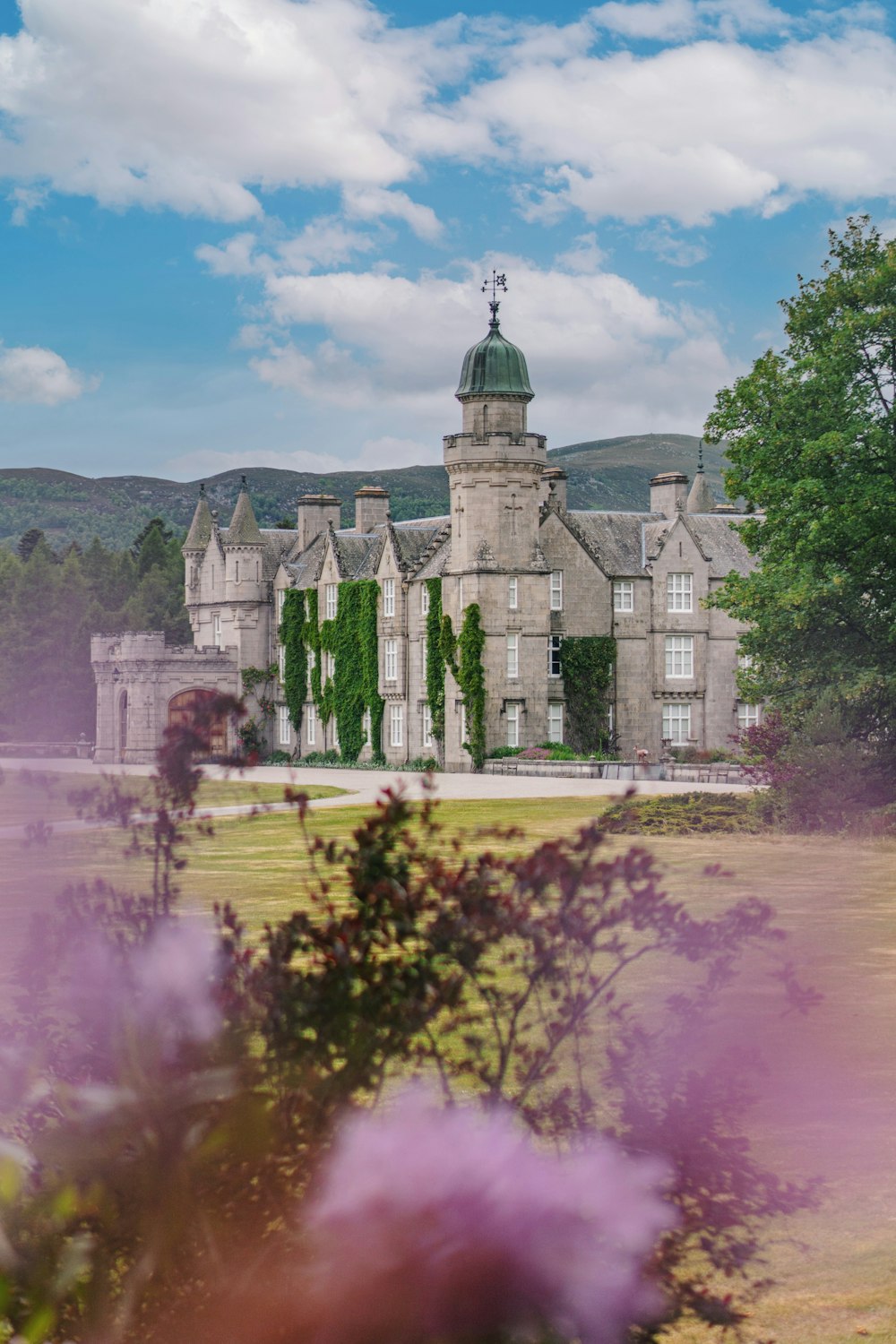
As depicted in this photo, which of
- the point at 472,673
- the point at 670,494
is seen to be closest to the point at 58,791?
the point at 472,673

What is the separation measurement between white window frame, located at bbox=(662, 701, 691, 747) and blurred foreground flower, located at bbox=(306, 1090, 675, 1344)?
57.0 meters

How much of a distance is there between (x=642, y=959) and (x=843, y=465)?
1849cm

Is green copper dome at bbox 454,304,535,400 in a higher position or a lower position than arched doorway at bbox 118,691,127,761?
higher

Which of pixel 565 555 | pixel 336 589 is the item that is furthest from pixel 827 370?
pixel 336 589

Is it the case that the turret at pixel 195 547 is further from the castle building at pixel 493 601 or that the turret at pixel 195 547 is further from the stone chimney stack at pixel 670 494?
the stone chimney stack at pixel 670 494

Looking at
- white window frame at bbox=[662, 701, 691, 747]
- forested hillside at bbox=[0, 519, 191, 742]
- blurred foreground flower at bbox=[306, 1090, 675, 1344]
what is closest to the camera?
blurred foreground flower at bbox=[306, 1090, 675, 1344]

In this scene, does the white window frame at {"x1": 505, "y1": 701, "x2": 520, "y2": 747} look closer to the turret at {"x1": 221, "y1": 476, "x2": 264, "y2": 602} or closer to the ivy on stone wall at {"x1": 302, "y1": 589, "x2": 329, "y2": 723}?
the ivy on stone wall at {"x1": 302, "y1": 589, "x2": 329, "y2": 723}

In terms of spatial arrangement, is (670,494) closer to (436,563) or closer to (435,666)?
(436,563)

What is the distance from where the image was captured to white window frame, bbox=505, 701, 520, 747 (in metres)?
57.9

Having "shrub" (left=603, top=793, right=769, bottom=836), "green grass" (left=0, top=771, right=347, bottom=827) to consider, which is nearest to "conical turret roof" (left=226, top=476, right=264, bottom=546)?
"shrub" (left=603, top=793, right=769, bottom=836)

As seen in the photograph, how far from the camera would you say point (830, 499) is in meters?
29.3

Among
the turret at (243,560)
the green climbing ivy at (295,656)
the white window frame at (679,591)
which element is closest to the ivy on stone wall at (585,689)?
the white window frame at (679,591)

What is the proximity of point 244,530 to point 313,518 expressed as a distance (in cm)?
367

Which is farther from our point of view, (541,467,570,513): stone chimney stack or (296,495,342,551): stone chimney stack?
(296,495,342,551): stone chimney stack
